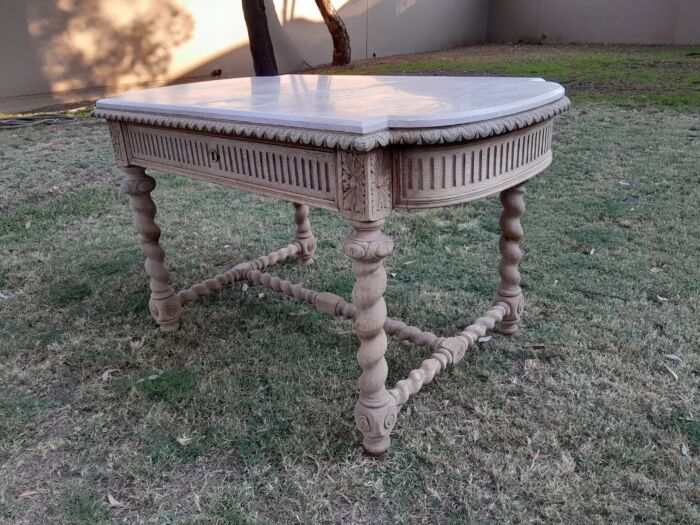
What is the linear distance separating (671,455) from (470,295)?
1174mm

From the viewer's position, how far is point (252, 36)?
325 inches

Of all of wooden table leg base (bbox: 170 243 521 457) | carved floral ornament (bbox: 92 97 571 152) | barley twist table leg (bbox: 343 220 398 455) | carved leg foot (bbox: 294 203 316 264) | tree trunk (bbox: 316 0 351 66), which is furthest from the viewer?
tree trunk (bbox: 316 0 351 66)

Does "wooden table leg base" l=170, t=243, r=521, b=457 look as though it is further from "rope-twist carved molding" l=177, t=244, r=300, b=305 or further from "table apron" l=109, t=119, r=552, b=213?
"table apron" l=109, t=119, r=552, b=213

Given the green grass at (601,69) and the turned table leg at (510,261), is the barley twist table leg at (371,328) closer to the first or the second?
the turned table leg at (510,261)

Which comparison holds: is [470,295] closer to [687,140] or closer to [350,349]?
[350,349]

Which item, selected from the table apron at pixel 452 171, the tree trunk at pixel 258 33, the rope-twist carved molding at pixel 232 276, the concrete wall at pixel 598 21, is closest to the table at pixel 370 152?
the table apron at pixel 452 171

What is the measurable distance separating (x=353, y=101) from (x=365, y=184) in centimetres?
40

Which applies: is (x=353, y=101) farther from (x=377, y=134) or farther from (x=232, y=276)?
(x=232, y=276)

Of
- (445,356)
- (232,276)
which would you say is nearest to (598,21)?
(232,276)

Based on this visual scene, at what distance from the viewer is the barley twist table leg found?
1562mm

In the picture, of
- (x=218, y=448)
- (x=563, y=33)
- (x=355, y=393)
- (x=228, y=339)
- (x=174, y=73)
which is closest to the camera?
(x=218, y=448)

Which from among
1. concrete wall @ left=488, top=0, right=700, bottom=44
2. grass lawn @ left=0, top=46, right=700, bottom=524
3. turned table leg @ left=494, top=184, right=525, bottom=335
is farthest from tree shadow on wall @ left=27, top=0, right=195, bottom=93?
concrete wall @ left=488, top=0, right=700, bottom=44

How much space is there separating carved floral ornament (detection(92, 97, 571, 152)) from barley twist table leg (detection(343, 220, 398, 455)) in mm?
230

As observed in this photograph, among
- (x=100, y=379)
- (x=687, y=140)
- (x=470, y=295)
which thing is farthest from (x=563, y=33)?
(x=100, y=379)
